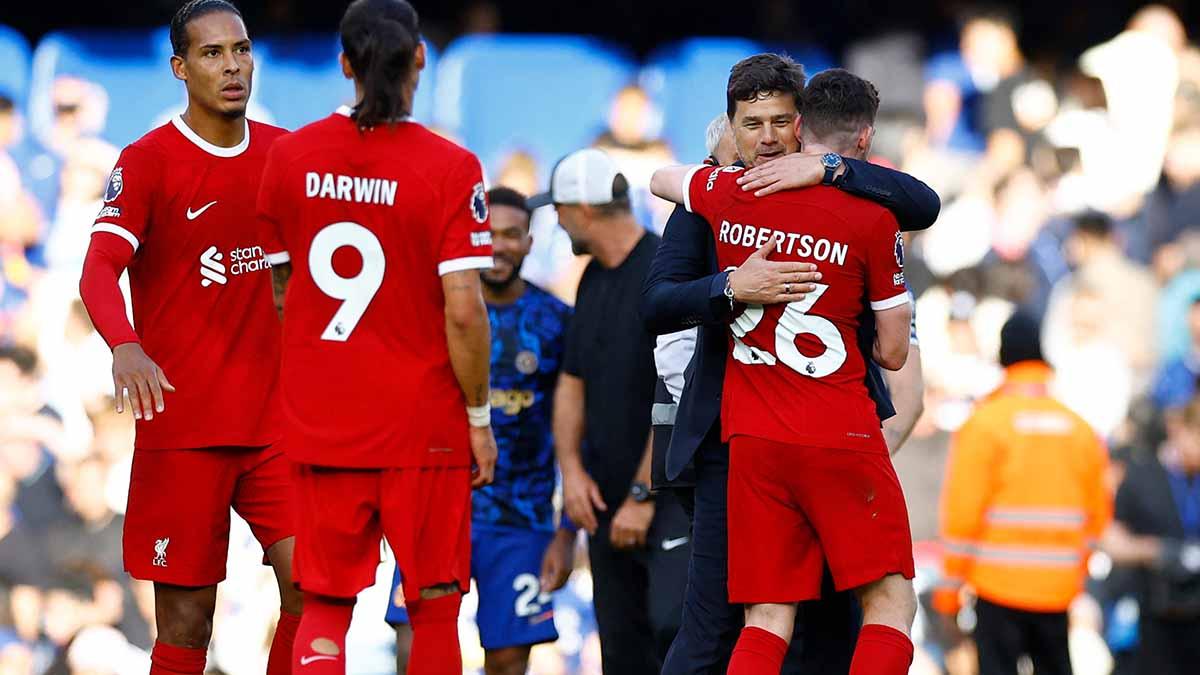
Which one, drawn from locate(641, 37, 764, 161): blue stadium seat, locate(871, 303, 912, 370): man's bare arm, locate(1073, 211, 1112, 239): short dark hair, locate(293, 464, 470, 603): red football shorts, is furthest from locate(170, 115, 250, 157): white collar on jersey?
locate(1073, 211, 1112, 239): short dark hair

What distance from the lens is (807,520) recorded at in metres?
4.75

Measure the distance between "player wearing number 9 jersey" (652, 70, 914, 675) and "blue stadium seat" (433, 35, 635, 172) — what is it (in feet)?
20.5

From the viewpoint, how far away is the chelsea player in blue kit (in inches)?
255

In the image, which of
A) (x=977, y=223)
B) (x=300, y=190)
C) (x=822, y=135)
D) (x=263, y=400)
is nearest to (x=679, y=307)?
(x=822, y=135)

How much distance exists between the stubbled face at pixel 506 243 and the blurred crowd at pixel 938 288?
3.09 m

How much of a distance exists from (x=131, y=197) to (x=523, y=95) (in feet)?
19.9

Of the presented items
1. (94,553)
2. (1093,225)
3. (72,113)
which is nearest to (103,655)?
(94,553)

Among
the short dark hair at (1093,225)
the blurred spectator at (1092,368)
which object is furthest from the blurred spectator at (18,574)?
the short dark hair at (1093,225)

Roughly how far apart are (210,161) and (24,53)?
19.2 feet

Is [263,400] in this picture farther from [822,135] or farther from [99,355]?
[99,355]

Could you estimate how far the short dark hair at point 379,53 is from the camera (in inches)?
180

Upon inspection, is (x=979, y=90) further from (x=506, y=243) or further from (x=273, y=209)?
(x=273, y=209)

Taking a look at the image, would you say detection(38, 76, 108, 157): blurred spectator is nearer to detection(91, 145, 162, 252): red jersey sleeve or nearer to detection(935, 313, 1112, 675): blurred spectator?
detection(91, 145, 162, 252): red jersey sleeve

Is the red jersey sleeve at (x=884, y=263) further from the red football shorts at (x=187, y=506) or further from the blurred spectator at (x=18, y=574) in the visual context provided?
the blurred spectator at (x=18, y=574)
